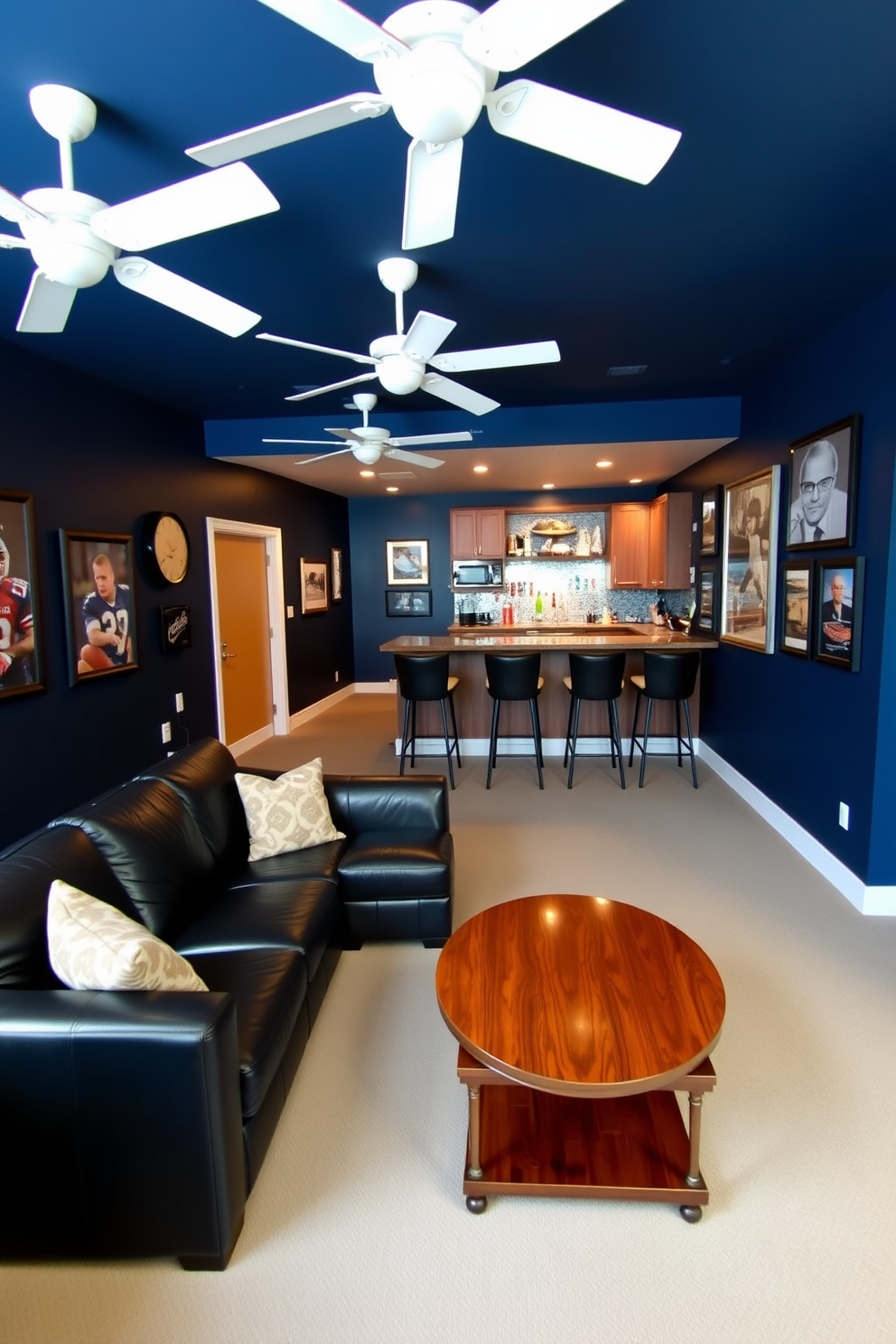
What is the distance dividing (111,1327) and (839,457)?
394 cm

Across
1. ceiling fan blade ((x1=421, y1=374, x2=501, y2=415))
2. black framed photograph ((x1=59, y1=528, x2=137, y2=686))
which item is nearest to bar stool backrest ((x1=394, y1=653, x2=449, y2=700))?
black framed photograph ((x1=59, y1=528, x2=137, y2=686))

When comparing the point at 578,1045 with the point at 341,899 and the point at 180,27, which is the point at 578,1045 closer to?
the point at 341,899

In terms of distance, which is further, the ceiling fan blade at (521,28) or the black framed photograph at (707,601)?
the black framed photograph at (707,601)

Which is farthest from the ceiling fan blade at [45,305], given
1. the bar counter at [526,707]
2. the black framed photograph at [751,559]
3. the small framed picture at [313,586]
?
the small framed picture at [313,586]

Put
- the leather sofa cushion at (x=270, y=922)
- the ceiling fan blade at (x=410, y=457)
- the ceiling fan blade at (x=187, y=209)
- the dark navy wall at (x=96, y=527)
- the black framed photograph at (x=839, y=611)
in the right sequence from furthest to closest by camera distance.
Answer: the ceiling fan blade at (x=410, y=457) → the dark navy wall at (x=96, y=527) → the black framed photograph at (x=839, y=611) → the leather sofa cushion at (x=270, y=922) → the ceiling fan blade at (x=187, y=209)

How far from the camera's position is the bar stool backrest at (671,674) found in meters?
4.73

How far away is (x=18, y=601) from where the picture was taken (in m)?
3.12

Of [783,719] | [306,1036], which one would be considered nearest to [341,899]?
[306,1036]

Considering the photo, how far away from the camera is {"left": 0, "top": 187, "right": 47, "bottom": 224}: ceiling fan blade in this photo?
151 cm

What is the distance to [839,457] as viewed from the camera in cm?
311

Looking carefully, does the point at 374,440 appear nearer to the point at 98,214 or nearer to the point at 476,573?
the point at 98,214

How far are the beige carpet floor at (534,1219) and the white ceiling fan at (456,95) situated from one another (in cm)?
239

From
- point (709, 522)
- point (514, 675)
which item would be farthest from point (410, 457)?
point (709, 522)

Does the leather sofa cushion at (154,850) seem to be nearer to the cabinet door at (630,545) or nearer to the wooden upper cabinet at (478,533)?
the wooden upper cabinet at (478,533)
